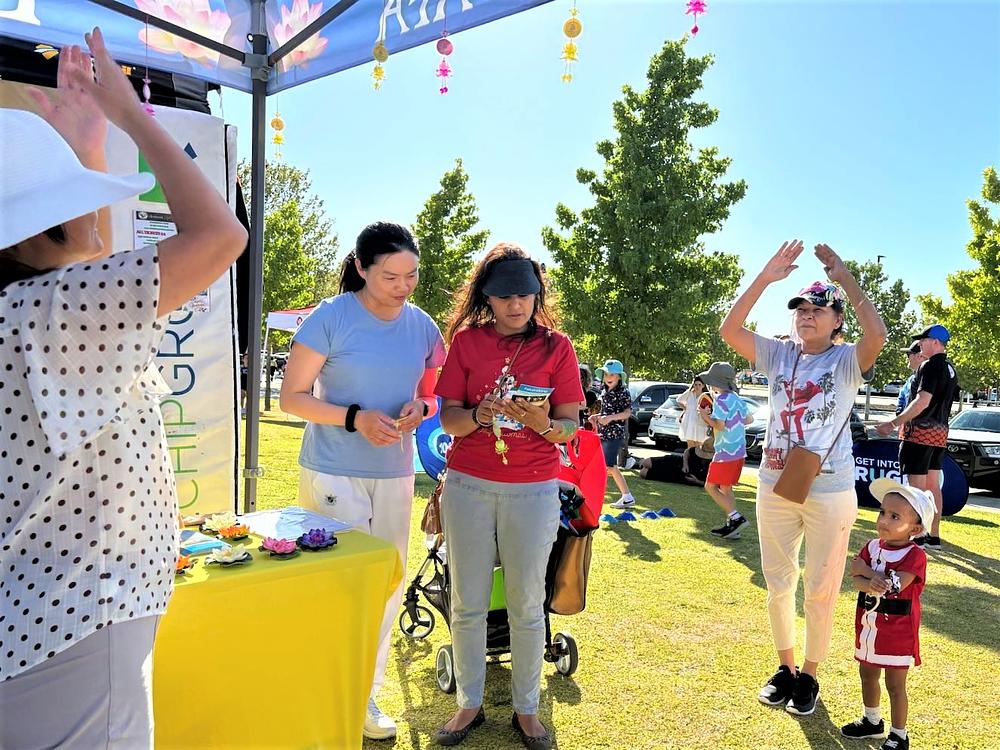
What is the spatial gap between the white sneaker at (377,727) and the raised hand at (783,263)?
2470mm

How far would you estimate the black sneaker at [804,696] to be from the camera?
3.15 meters

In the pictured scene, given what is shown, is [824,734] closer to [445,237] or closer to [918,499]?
[918,499]

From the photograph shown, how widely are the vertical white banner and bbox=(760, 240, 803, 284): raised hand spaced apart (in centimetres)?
256

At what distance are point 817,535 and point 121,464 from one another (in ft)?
9.08

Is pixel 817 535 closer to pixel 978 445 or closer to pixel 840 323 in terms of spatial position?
pixel 840 323

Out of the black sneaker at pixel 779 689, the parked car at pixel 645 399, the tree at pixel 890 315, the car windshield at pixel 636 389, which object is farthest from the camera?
the tree at pixel 890 315

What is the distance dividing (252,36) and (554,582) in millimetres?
3047

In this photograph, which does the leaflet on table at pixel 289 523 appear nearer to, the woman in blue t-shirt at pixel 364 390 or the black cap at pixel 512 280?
the woman in blue t-shirt at pixel 364 390

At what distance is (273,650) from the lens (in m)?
2.07

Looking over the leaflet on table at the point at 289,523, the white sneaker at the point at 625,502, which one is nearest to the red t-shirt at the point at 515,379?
the leaflet on table at the point at 289,523

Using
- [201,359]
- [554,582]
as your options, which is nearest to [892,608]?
[554,582]

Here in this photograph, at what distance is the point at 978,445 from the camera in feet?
36.0

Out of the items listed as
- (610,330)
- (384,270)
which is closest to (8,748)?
(384,270)

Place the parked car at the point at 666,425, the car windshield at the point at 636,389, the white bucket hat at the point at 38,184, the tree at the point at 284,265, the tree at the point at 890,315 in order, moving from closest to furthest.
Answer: the white bucket hat at the point at 38,184
the parked car at the point at 666,425
the car windshield at the point at 636,389
the tree at the point at 284,265
the tree at the point at 890,315
